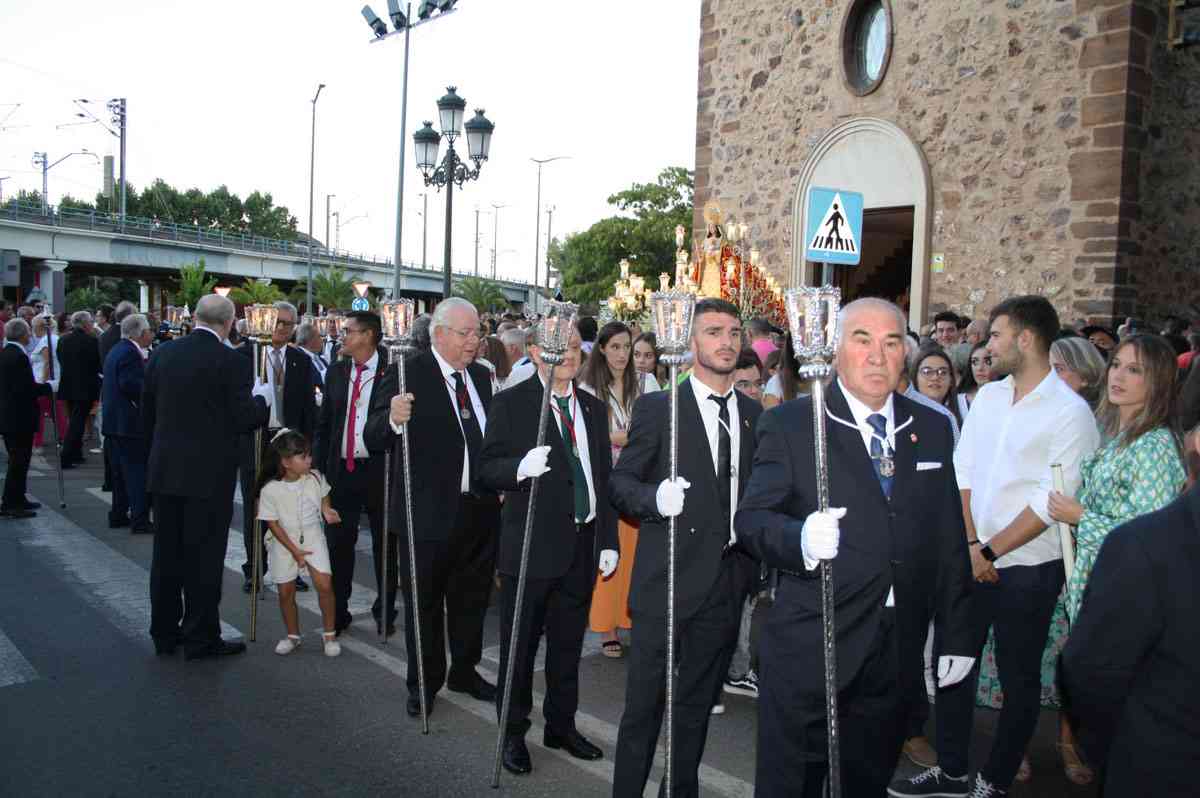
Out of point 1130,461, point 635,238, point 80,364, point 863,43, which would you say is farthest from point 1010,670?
point 635,238

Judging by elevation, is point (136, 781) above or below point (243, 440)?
below

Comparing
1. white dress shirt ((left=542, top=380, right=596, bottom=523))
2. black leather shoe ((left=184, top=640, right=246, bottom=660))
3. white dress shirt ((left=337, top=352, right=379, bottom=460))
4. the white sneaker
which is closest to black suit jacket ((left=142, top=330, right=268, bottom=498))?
white dress shirt ((left=337, top=352, right=379, bottom=460))

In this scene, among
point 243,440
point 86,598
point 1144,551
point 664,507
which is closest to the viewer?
point 1144,551

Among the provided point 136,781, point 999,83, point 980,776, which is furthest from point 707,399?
point 999,83

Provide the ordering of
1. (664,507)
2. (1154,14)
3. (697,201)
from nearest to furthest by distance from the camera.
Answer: (664,507) < (1154,14) < (697,201)

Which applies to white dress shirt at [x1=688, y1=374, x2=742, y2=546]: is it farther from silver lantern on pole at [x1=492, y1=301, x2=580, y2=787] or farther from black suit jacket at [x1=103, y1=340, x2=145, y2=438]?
black suit jacket at [x1=103, y1=340, x2=145, y2=438]

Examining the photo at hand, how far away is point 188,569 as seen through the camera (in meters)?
6.19

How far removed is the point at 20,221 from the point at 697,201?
4115cm

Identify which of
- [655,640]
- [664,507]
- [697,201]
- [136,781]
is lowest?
[136,781]

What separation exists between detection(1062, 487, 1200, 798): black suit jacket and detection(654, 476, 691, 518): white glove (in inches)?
64.4

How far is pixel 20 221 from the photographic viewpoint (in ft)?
153

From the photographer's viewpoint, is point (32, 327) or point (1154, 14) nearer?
point (1154, 14)

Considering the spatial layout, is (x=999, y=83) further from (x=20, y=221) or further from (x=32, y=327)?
(x=20, y=221)

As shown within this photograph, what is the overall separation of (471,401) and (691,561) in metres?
2.11
